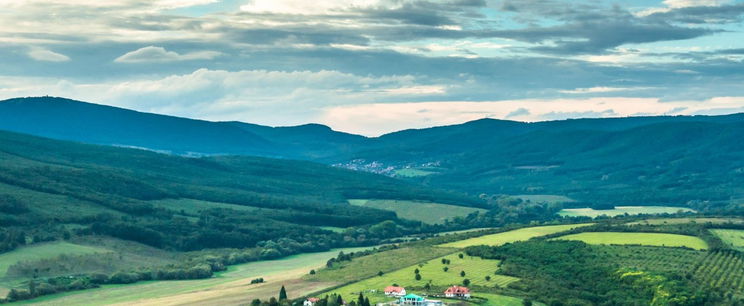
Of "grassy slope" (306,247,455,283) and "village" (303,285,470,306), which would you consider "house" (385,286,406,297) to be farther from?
"grassy slope" (306,247,455,283)

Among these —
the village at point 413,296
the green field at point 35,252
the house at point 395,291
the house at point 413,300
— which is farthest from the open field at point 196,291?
the green field at point 35,252

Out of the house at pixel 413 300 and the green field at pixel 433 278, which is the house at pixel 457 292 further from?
the house at pixel 413 300

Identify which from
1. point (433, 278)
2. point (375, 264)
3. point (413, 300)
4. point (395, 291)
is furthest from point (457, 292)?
point (375, 264)

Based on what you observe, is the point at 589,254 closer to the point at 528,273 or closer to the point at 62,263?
the point at 528,273

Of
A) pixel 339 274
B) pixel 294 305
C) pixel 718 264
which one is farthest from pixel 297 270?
pixel 718 264

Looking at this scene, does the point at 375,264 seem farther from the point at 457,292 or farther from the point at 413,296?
the point at 413,296
